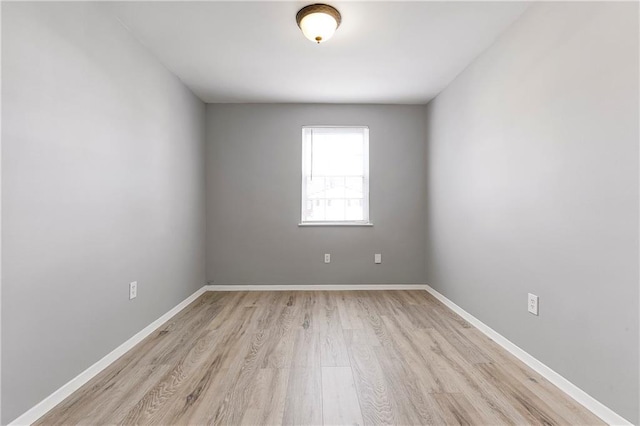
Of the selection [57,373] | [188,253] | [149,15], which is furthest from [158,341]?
[149,15]

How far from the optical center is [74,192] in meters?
1.82

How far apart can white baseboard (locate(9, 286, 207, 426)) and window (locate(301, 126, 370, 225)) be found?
2.17m

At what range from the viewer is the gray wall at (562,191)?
1491 mm

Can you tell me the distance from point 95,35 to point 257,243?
104 inches

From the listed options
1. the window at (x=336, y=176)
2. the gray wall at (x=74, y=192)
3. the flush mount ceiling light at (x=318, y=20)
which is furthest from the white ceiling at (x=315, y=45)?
the window at (x=336, y=176)

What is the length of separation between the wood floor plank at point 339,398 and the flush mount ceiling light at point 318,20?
2.24m

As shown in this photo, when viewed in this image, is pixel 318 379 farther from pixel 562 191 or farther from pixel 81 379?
pixel 562 191

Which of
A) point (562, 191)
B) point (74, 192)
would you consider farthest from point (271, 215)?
point (562, 191)

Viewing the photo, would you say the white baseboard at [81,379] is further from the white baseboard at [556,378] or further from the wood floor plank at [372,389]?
the white baseboard at [556,378]

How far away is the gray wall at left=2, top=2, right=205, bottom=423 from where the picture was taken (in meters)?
1.48

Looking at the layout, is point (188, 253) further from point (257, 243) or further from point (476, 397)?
point (476, 397)

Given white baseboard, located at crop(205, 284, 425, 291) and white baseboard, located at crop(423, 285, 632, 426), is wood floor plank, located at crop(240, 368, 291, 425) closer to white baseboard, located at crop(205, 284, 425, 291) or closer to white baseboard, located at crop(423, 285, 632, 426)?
white baseboard, located at crop(423, 285, 632, 426)

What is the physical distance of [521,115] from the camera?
2.21 meters

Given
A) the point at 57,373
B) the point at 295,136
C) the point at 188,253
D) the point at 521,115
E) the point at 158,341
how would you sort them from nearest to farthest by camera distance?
1. the point at 57,373
2. the point at 521,115
3. the point at 158,341
4. the point at 188,253
5. the point at 295,136
